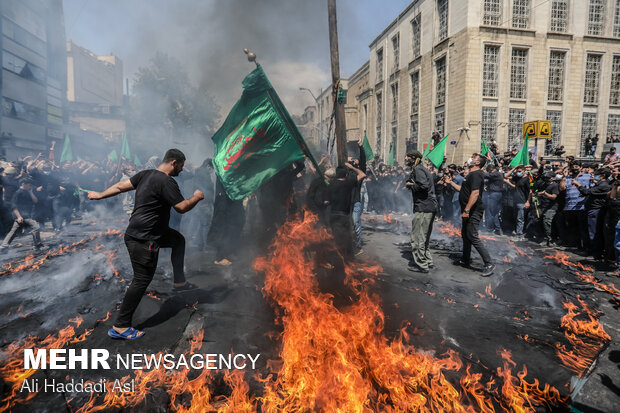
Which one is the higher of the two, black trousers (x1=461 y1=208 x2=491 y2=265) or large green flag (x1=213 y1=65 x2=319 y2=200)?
large green flag (x1=213 y1=65 x2=319 y2=200)

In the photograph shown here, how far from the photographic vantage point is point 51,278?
539 centimetres

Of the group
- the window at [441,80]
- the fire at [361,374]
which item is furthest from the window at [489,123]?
the fire at [361,374]

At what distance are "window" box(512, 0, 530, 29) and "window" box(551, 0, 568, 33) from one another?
167 centimetres

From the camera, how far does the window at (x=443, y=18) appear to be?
76.2 feet

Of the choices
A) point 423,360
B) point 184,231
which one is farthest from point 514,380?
point 184,231

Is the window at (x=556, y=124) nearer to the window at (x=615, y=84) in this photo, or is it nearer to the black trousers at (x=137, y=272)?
the window at (x=615, y=84)

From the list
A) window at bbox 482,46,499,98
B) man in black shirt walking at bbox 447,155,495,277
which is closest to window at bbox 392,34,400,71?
window at bbox 482,46,499,98

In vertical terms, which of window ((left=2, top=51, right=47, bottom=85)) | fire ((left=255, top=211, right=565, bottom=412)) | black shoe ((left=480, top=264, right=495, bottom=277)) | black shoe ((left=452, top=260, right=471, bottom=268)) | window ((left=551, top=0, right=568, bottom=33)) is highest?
window ((left=551, top=0, right=568, bottom=33))

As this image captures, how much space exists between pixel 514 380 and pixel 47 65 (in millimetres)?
37976

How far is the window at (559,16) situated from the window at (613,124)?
699 centimetres

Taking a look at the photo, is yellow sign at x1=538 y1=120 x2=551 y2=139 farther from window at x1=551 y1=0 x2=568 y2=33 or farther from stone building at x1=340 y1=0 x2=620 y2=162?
window at x1=551 y1=0 x2=568 y2=33

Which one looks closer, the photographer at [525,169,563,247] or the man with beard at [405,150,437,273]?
the man with beard at [405,150,437,273]

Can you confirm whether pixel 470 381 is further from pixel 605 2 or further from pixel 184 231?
pixel 605 2

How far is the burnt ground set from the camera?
3.00 metres
